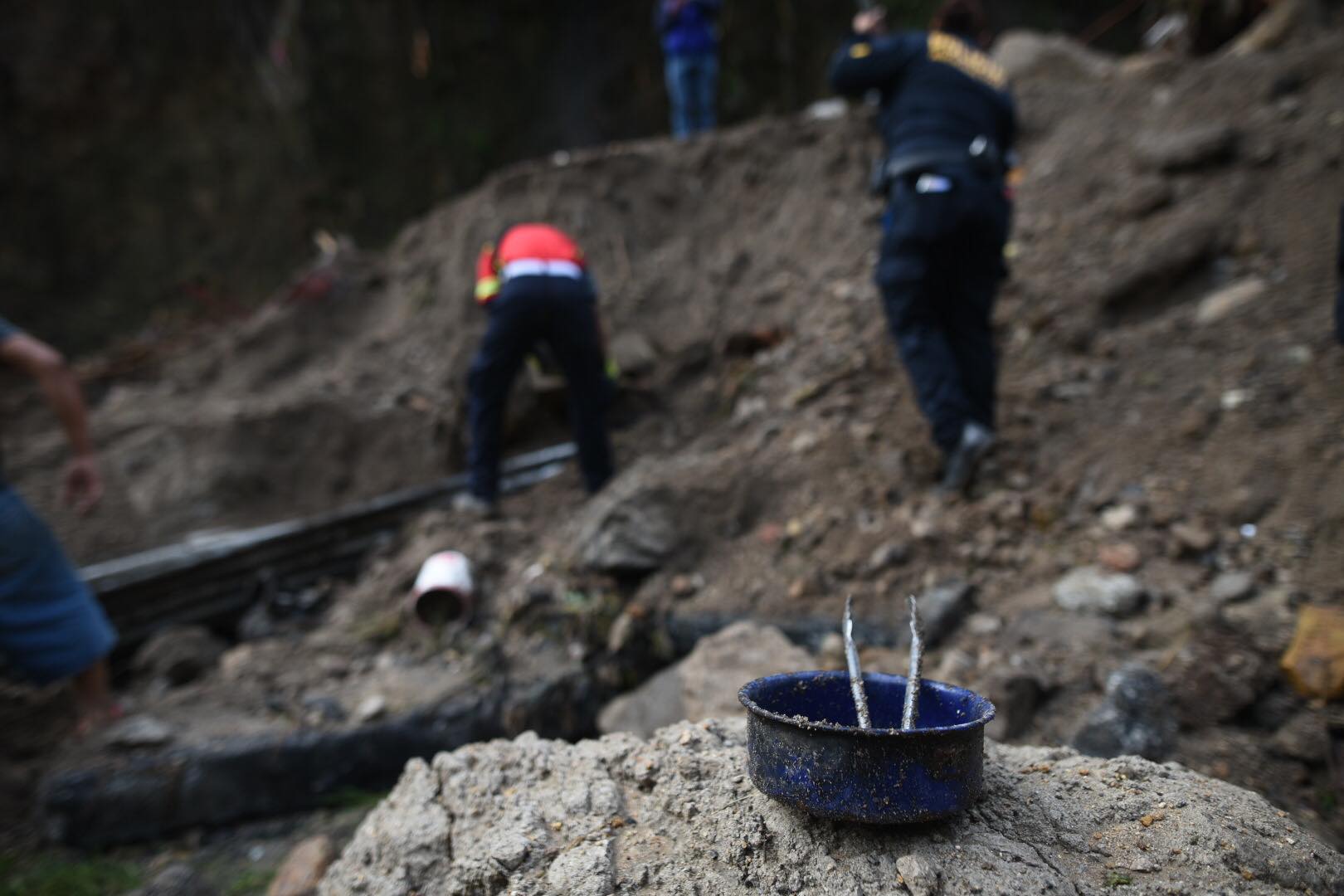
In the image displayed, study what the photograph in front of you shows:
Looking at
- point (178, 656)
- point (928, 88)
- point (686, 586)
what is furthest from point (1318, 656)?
point (178, 656)

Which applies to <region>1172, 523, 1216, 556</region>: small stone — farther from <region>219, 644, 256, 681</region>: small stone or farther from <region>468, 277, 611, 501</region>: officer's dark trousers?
<region>219, 644, 256, 681</region>: small stone

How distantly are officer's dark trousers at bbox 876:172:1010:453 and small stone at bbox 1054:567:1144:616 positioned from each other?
1.97 feet

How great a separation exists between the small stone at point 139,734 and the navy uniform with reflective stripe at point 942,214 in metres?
2.48

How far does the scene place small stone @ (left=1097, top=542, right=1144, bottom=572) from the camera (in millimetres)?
2377

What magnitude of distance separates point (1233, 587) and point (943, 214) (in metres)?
1.33

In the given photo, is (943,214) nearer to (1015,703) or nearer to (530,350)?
(1015,703)

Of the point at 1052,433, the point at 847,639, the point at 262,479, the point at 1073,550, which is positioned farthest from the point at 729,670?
the point at 262,479

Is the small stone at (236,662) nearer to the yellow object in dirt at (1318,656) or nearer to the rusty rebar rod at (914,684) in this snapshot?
the rusty rebar rod at (914,684)

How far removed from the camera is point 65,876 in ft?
7.15

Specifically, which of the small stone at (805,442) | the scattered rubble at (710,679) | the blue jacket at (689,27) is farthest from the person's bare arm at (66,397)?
the blue jacket at (689,27)

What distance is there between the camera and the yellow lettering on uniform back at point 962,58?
9.72 ft

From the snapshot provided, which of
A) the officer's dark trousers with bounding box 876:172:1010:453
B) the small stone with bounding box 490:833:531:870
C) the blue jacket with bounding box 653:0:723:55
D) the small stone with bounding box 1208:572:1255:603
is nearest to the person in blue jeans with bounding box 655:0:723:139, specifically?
the blue jacket with bounding box 653:0:723:55

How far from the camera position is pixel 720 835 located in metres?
1.21

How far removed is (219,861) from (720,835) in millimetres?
1718
